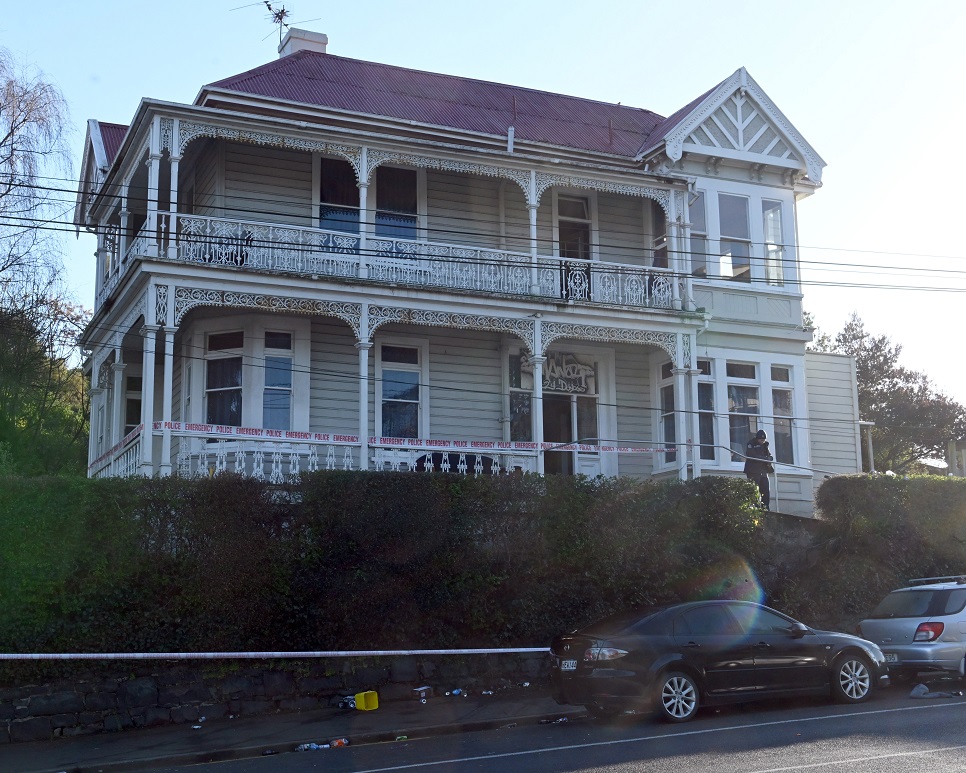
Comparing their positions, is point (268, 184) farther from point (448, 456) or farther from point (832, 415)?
point (832, 415)

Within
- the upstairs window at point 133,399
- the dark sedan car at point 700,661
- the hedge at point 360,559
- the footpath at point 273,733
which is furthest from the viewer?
the upstairs window at point 133,399

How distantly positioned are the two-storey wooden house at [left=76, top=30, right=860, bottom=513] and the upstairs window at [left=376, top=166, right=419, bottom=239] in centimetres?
5

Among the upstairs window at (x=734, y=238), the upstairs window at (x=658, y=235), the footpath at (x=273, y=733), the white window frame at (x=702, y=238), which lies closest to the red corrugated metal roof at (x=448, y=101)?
the upstairs window at (x=658, y=235)

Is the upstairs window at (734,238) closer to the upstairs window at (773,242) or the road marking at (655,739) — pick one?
the upstairs window at (773,242)

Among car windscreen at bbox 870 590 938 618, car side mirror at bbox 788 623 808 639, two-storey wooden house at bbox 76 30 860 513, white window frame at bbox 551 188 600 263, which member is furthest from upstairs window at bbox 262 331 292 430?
car windscreen at bbox 870 590 938 618

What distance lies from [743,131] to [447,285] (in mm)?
7820

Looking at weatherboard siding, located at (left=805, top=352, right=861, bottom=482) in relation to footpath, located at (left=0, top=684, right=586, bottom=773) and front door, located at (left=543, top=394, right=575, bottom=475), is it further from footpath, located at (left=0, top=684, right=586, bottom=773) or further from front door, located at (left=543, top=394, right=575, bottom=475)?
footpath, located at (left=0, top=684, right=586, bottom=773)

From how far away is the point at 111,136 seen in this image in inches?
959

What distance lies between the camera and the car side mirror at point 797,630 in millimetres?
12578

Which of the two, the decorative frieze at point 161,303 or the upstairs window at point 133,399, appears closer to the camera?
the decorative frieze at point 161,303

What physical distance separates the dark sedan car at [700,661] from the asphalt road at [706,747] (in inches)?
10.6

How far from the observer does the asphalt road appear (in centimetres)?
931

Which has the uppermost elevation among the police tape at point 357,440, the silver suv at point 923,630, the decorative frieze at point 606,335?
the decorative frieze at point 606,335

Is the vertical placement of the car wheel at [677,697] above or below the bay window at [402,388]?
below
